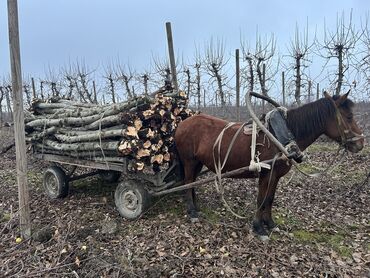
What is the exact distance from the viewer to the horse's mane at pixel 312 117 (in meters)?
4.73

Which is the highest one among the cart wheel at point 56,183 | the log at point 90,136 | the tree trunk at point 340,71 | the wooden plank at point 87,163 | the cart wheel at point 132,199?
the tree trunk at point 340,71

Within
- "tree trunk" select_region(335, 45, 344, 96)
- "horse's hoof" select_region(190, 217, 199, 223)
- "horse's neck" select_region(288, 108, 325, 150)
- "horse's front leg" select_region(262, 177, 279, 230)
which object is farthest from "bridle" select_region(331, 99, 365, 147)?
"tree trunk" select_region(335, 45, 344, 96)

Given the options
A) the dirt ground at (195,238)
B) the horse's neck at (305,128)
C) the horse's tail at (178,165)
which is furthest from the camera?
the horse's tail at (178,165)

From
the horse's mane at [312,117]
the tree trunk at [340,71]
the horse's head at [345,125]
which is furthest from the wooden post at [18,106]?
the tree trunk at [340,71]

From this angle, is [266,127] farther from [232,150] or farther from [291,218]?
[291,218]

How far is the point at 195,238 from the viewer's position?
4949mm

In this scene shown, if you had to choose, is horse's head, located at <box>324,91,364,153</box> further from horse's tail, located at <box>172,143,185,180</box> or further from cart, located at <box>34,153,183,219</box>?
cart, located at <box>34,153,183,219</box>

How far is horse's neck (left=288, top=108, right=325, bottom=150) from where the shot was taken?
477 cm

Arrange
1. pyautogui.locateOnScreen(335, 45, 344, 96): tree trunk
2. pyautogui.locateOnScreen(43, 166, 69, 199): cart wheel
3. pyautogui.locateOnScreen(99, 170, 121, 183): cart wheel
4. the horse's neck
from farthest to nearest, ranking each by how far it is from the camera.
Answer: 1. pyautogui.locateOnScreen(335, 45, 344, 96): tree trunk
2. pyautogui.locateOnScreen(99, 170, 121, 183): cart wheel
3. pyautogui.locateOnScreen(43, 166, 69, 199): cart wheel
4. the horse's neck

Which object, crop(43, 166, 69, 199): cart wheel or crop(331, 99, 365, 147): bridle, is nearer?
crop(331, 99, 365, 147): bridle

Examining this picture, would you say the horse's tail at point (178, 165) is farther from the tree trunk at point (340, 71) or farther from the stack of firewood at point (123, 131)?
the tree trunk at point (340, 71)

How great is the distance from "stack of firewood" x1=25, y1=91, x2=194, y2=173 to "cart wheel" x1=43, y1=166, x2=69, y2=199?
391 mm

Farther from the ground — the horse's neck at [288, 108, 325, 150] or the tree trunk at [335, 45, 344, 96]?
the tree trunk at [335, 45, 344, 96]

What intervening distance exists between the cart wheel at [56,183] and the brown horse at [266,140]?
2.66 metres
